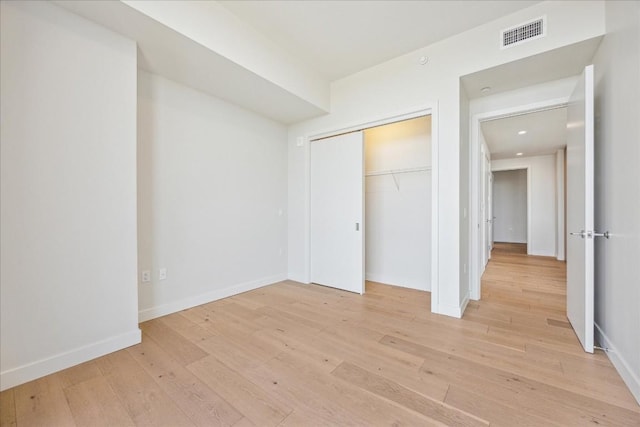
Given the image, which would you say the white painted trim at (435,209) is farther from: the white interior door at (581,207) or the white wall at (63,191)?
the white wall at (63,191)

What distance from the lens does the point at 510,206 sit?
8.80 meters

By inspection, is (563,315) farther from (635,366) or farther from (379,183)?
(379,183)

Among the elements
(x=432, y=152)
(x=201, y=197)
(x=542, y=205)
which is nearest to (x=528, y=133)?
(x=542, y=205)

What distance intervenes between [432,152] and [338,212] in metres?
1.40

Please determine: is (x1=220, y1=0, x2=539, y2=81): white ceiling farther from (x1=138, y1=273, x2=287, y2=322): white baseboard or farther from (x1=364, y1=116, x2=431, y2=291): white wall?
(x1=138, y1=273, x2=287, y2=322): white baseboard

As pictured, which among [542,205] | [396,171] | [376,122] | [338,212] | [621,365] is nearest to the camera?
[621,365]

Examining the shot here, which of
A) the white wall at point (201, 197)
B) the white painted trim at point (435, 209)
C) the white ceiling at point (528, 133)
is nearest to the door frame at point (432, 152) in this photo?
the white painted trim at point (435, 209)

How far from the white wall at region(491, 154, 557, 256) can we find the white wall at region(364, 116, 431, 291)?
15.9ft

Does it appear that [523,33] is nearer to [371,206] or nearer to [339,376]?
[371,206]

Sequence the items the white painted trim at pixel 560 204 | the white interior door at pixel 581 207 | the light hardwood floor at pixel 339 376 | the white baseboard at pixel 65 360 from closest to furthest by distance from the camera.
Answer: the light hardwood floor at pixel 339 376, the white baseboard at pixel 65 360, the white interior door at pixel 581 207, the white painted trim at pixel 560 204

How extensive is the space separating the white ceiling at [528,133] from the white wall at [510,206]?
2399 mm

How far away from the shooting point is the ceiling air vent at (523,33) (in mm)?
2205

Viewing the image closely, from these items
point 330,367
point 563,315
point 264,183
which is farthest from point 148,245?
point 563,315

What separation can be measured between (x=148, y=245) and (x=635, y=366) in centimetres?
372
